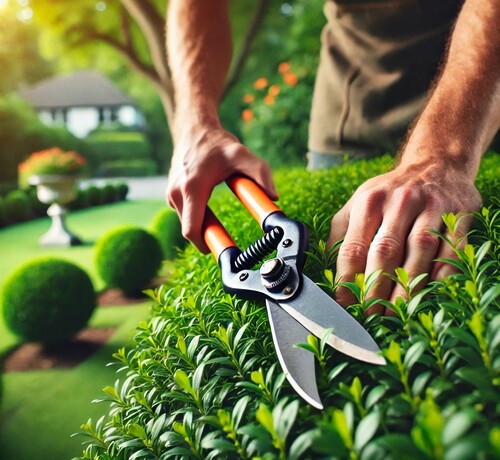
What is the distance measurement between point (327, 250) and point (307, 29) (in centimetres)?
1116

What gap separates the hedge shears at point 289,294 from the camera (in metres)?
1.02

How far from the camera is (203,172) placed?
6.48ft

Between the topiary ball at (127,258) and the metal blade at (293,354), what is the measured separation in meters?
6.43

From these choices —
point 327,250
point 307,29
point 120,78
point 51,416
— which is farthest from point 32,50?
point 327,250

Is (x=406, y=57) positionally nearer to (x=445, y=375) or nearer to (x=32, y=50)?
(x=445, y=375)

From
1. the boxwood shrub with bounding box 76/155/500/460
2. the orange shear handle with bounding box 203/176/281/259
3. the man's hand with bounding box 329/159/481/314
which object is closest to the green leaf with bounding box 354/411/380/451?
the boxwood shrub with bounding box 76/155/500/460

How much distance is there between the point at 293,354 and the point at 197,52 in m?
1.90

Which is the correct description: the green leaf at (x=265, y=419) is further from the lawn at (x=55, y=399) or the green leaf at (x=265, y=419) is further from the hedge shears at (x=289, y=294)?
the lawn at (x=55, y=399)

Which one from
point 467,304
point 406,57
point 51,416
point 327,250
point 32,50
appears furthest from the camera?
point 32,50

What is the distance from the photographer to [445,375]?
0.91 meters

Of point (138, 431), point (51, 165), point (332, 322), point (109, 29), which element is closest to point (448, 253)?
point (332, 322)

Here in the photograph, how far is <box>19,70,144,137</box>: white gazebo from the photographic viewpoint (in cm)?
4038

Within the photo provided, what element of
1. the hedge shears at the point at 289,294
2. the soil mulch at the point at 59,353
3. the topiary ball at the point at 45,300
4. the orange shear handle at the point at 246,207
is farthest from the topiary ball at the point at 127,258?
the hedge shears at the point at 289,294

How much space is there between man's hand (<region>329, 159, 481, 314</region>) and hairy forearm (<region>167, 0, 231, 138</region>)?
1.12 meters
